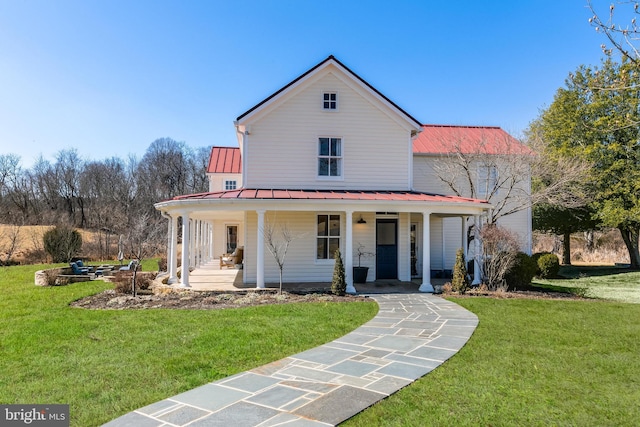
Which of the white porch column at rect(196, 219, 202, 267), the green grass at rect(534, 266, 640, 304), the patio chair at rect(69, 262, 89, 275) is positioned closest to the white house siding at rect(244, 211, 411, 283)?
the white porch column at rect(196, 219, 202, 267)

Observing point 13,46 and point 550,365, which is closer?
point 550,365

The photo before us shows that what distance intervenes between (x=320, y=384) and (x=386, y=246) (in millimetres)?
10922

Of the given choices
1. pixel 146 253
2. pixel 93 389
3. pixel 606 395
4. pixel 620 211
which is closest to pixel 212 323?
pixel 93 389

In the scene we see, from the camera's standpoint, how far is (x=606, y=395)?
4.97 metres

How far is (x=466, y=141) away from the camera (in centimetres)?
2059

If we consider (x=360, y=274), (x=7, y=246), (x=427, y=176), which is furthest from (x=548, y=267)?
(x=7, y=246)

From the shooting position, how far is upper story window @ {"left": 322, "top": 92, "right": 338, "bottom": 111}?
50.2ft

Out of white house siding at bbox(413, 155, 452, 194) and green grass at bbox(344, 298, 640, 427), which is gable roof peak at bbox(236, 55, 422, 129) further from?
green grass at bbox(344, 298, 640, 427)

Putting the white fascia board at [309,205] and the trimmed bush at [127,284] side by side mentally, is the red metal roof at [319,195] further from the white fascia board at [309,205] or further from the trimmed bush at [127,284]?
the trimmed bush at [127,284]

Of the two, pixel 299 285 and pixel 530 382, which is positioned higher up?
pixel 299 285

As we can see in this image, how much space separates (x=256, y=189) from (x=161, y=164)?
52229 mm

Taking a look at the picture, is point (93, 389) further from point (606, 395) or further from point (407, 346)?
point (606, 395)

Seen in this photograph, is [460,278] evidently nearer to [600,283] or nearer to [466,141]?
[600,283]

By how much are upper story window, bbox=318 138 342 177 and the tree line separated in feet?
132
